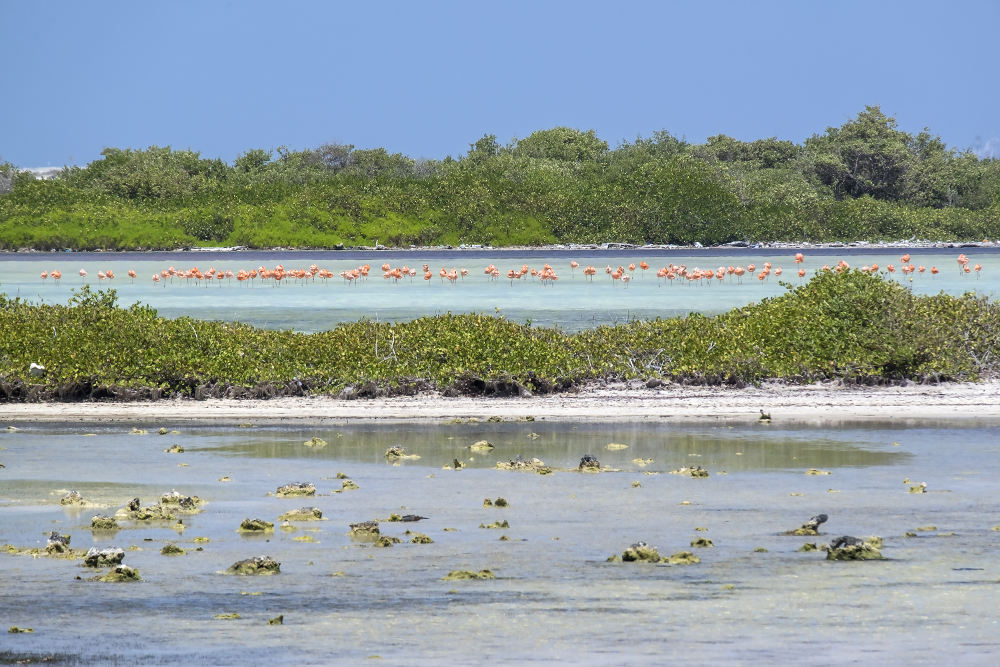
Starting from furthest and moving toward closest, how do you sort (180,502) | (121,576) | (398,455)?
(398,455) → (180,502) → (121,576)

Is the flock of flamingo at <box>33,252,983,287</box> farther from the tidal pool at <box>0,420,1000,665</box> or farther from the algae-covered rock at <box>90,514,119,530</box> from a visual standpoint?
the algae-covered rock at <box>90,514,119,530</box>

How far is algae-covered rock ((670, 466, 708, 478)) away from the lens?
15102 millimetres

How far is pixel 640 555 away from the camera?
11.1 meters

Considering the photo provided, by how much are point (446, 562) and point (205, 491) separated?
12.9 ft

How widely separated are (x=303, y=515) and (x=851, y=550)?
441 centimetres

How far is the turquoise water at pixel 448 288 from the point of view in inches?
1624

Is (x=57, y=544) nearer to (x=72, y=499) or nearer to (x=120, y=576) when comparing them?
(x=120, y=576)

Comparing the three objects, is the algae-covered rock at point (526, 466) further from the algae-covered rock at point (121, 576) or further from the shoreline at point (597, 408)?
the algae-covered rock at point (121, 576)

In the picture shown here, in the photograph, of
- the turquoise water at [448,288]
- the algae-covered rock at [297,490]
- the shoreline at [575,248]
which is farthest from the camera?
the shoreline at [575,248]

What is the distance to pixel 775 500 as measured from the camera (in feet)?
45.1

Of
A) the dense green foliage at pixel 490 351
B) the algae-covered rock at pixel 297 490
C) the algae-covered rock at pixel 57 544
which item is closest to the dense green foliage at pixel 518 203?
the dense green foliage at pixel 490 351

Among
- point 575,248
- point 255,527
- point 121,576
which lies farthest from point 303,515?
point 575,248

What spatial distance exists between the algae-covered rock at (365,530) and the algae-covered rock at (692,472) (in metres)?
4.07

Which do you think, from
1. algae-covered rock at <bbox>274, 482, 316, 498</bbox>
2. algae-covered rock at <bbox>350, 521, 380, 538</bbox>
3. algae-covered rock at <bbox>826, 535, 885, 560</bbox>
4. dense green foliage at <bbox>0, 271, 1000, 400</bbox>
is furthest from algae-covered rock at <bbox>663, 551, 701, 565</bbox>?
dense green foliage at <bbox>0, 271, 1000, 400</bbox>
